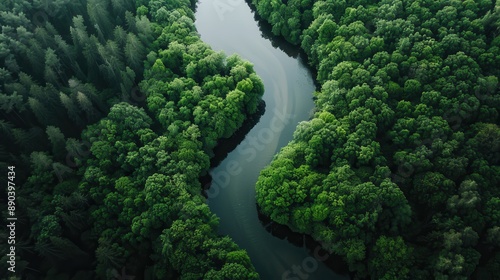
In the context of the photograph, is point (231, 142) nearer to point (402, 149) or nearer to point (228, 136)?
point (228, 136)

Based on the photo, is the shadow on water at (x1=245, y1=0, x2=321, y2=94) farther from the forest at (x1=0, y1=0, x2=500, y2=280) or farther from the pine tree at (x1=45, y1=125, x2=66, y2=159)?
the pine tree at (x1=45, y1=125, x2=66, y2=159)

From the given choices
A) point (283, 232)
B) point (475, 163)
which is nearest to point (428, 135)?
point (475, 163)

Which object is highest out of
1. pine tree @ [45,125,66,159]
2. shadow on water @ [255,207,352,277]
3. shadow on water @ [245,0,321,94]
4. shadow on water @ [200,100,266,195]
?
pine tree @ [45,125,66,159]

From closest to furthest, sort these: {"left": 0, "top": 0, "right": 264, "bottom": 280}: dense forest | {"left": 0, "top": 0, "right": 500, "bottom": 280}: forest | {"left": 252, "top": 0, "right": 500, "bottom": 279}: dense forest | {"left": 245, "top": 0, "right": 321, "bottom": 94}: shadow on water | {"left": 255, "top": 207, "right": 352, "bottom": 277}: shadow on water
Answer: {"left": 252, "top": 0, "right": 500, "bottom": 279}: dense forest → {"left": 0, "top": 0, "right": 500, "bottom": 280}: forest → {"left": 0, "top": 0, "right": 264, "bottom": 280}: dense forest → {"left": 255, "top": 207, "right": 352, "bottom": 277}: shadow on water → {"left": 245, "top": 0, "right": 321, "bottom": 94}: shadow on water

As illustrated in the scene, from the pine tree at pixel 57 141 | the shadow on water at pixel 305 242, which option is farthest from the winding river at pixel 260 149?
the pine tree at pixel 57 141

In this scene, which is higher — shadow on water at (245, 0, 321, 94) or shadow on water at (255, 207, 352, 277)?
shadow on water at (245, 0, 321, 94)

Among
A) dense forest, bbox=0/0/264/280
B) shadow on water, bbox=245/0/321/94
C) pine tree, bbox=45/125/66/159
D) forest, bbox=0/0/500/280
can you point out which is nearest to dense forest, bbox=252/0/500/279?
forest, bbox=0/0/500/280

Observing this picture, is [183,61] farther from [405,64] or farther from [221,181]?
[405,64]
